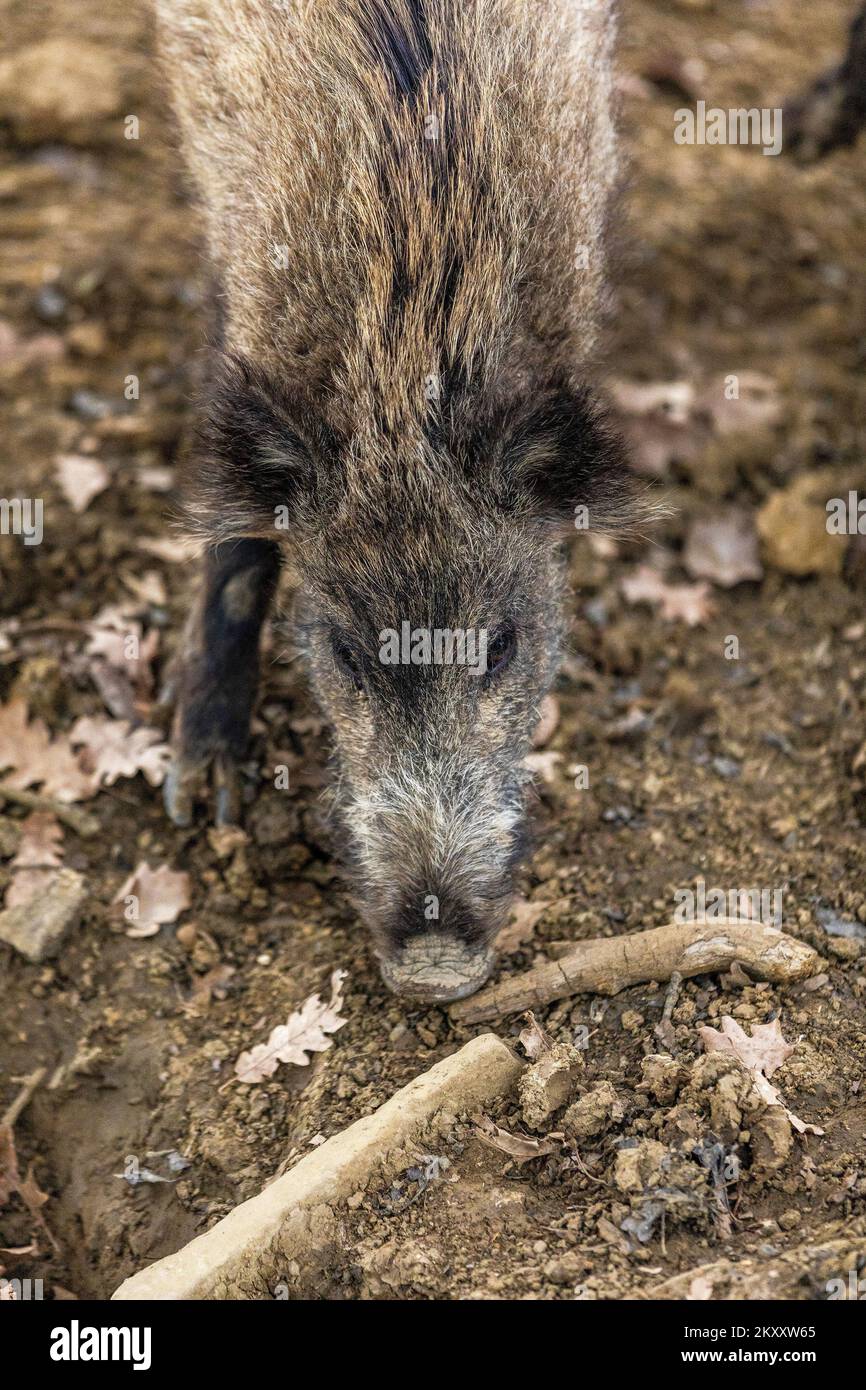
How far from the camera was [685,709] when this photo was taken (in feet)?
16.4

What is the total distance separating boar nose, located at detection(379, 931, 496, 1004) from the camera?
143 inches

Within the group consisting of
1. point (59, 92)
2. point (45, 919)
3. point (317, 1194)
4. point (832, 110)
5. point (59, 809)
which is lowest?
point (317, 1194)

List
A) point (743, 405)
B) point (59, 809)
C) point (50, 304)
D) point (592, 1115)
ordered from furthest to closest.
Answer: point (50, 304)
point (743, 405)
point (59, 809)
point (592, 1115)

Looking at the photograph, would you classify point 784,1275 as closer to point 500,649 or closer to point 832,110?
point 500,649

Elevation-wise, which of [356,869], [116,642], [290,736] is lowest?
[356,869]

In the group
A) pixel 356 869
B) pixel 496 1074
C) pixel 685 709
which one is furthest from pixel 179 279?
pixel 496 1074

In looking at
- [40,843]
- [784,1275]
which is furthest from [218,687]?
[784,1275]

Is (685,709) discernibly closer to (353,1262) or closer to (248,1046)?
(248,1046)

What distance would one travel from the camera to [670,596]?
5434 mm

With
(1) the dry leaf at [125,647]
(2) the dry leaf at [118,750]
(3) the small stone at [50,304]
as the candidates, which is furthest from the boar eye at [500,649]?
(3) the small stone at [50,304]

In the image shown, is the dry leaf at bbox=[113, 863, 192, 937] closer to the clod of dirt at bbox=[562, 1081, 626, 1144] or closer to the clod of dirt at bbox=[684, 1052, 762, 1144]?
the clod of dirt at bbox=[562, 1081, 626, 1144]

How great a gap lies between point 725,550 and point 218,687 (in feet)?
7.20

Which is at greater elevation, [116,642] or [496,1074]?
[116,642]
